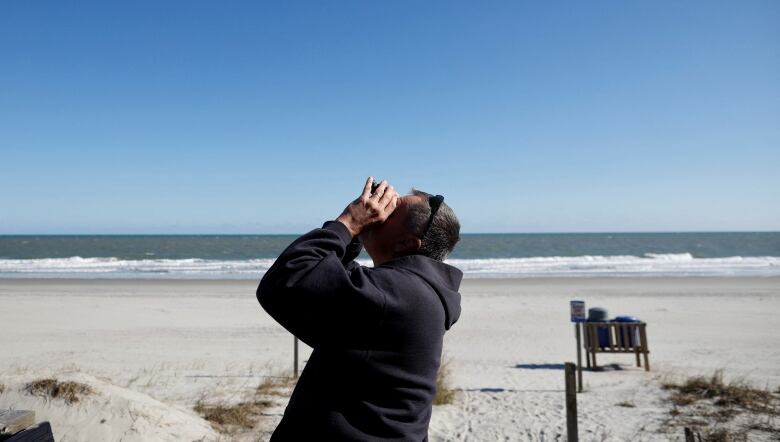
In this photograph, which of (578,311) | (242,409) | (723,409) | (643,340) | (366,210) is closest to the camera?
(366,210)

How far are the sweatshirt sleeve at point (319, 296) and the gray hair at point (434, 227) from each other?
0.88ft

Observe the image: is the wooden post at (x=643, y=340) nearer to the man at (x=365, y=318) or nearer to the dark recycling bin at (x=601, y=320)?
the dark recycling bin at (x=601, y=320)

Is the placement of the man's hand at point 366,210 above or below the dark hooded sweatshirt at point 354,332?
above

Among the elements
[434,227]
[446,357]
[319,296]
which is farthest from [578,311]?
[319,296]

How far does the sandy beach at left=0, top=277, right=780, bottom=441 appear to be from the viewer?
5.62 m

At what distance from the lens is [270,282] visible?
138 centimetres

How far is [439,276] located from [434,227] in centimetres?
16

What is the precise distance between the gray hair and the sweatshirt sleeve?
0.27 m

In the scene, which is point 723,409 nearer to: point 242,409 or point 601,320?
point 601,320

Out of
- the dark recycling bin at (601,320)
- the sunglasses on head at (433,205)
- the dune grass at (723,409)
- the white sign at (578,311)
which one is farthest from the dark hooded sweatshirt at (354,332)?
the dark recycling bin at (601,320)

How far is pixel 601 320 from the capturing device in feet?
31.1

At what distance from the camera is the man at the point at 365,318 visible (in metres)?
1.36

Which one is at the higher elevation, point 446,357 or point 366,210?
point 366,210

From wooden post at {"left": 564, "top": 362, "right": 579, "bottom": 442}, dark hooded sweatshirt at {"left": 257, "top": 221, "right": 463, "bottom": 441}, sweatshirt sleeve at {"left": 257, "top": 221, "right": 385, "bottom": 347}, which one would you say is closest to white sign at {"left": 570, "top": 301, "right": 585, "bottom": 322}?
wooden post at {"left": 564, "top": 362, "right": 579, "bottom": 442}
